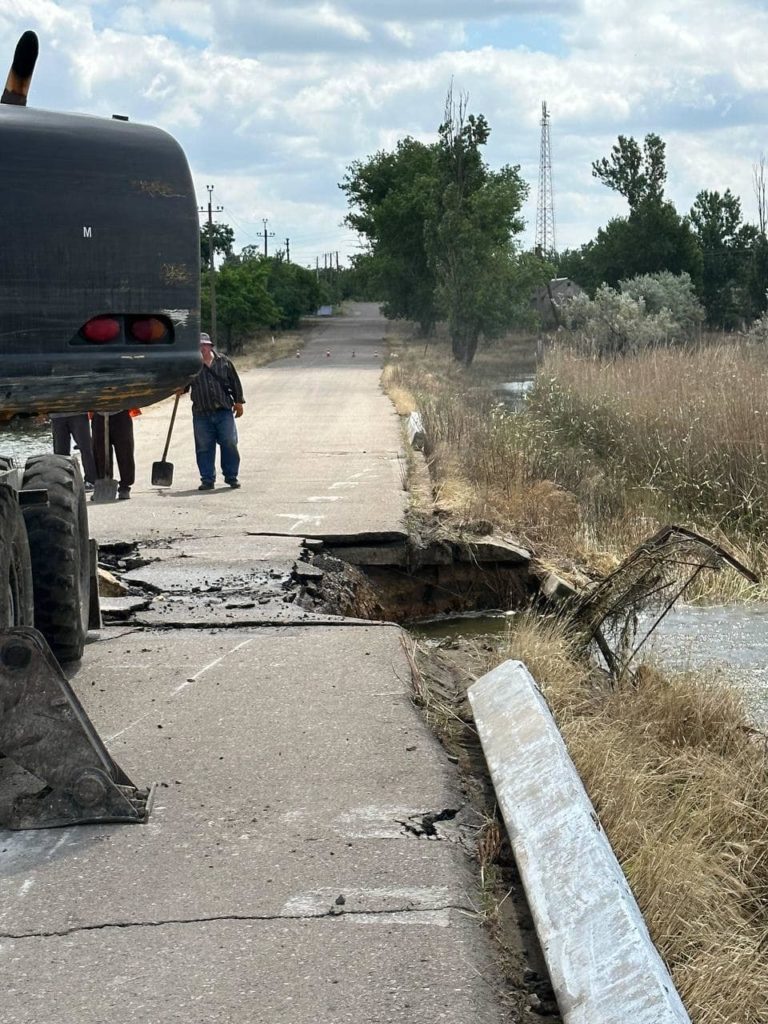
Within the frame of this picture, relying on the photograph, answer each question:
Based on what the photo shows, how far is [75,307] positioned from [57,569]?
199 cm

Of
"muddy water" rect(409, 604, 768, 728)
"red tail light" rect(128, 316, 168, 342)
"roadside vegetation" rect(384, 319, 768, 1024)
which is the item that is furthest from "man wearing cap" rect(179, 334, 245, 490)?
"red tail light" rect(128, 316, 168, 342)

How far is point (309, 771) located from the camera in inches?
201

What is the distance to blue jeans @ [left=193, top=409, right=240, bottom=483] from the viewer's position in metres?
14.4

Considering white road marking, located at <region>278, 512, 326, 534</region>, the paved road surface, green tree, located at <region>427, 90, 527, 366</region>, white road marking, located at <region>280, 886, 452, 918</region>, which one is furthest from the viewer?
green tree, located at <region>427, 90, 527, 366</region>

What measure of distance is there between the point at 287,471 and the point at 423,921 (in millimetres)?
12375

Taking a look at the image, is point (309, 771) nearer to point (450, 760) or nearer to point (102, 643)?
point (450, 760)

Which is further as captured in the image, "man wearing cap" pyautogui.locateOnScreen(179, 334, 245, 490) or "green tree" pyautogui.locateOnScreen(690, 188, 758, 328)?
"green tree" pyautogui.locateOnScreen(690, 188, 758, 328)

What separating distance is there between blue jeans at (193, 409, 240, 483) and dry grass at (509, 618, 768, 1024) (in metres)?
6.50

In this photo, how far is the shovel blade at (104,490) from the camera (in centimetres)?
1320

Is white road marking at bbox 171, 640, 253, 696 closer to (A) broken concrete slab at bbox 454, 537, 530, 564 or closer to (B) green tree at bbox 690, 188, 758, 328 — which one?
(A) broken concrete slab at bbox 454, 537, 530, 564

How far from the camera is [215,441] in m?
14.6

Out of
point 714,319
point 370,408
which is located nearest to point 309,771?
point 370,408

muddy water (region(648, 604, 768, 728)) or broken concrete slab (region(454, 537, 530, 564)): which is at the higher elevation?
broken concrete slab (region(454, 537, 530, 564))

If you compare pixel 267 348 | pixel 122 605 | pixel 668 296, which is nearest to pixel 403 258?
pixel 267 348
